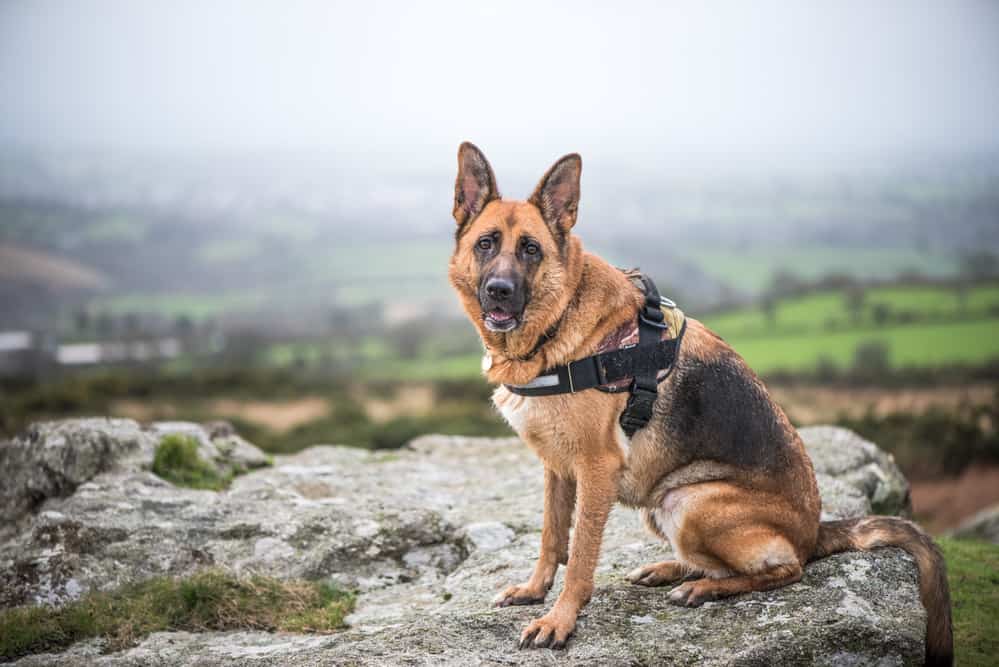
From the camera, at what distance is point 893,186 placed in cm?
17288

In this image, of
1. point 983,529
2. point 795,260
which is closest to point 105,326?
point 983,529

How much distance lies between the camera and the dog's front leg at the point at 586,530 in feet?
18.4

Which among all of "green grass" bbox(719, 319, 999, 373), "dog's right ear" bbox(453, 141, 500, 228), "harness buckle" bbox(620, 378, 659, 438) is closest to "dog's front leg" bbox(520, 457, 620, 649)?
"harness buckle" bbox(620, 378, 659, 438)

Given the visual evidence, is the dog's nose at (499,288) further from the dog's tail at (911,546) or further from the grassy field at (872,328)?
the grassy field at (872,328)

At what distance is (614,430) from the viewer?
→ 5.76 meters

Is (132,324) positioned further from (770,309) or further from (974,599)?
(974,599)

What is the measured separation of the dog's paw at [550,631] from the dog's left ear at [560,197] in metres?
2.87

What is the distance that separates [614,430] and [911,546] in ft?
8.83

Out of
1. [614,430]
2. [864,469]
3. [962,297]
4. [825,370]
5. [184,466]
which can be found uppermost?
[614,430]

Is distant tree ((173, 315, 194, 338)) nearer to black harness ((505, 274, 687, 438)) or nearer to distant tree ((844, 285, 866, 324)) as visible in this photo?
distant tree ((844, 285, 866, 324))

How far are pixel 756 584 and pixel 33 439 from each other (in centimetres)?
854

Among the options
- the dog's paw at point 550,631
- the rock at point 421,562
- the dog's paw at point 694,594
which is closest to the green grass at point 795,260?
the rock at point 421,562

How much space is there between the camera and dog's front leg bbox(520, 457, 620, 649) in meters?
5.62

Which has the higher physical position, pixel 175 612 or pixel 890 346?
pixel 175 612
